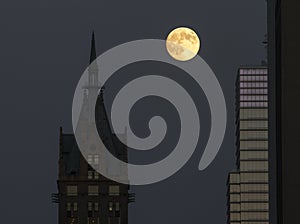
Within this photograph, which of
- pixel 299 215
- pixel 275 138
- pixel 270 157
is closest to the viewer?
pixel 299 215

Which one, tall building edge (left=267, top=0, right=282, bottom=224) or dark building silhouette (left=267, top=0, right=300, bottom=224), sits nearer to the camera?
dark building silhouette (left=267, top=0, right=300, bottom=224)

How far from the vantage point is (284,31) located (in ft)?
328

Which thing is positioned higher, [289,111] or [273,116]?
[273,116]

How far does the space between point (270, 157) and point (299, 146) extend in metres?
23.7

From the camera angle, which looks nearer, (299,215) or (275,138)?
(299,215)

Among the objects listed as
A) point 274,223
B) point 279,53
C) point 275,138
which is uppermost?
point 279,53

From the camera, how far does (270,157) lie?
402ft

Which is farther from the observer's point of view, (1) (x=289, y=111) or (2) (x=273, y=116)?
(2) (x=273, y=116)

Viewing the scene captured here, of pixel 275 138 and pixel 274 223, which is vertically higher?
pixel 275 138

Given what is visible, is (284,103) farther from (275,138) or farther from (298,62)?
(275,138)

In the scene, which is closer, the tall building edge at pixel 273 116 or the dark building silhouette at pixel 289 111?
the dark building silhouette at pixel 289 111

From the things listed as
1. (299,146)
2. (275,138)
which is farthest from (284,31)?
(275,138)

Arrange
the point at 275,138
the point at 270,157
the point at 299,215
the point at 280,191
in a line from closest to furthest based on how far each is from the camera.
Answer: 1. the point at 299,215
2. the point at 280,191
3. the point at 275,138
4. the point at 270,157

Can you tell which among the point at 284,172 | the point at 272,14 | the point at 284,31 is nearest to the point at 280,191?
the point at 284,172
